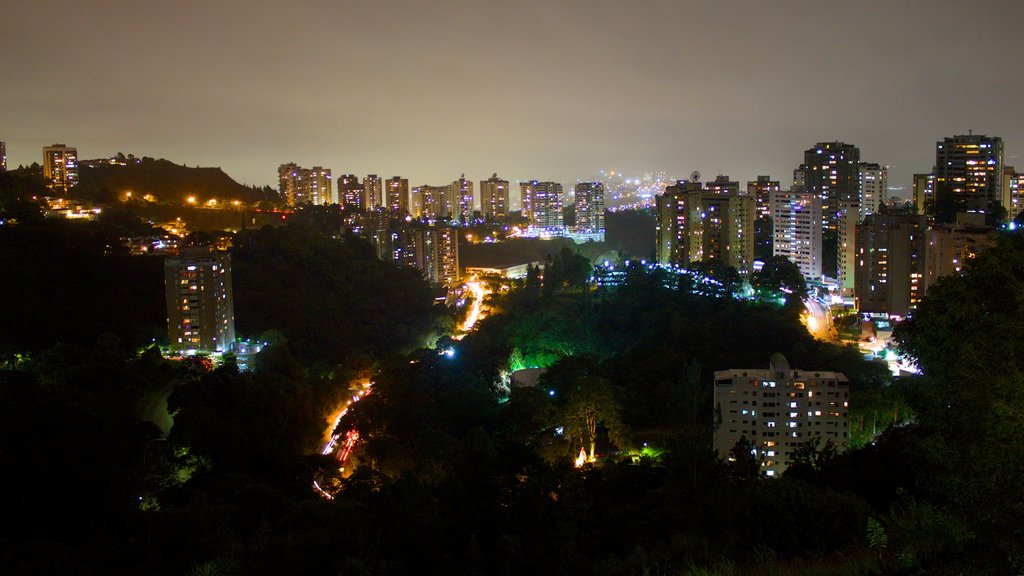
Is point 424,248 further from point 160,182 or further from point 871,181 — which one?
point 871,181

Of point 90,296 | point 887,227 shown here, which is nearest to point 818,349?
point 887,227

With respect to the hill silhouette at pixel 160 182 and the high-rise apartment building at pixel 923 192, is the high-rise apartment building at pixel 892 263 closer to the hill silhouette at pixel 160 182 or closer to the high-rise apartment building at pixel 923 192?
the high-rise apartment building at pixel 923 192

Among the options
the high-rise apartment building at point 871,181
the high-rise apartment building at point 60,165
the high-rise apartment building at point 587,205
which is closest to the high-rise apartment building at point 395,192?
the high-rise apartment building at point 587,205

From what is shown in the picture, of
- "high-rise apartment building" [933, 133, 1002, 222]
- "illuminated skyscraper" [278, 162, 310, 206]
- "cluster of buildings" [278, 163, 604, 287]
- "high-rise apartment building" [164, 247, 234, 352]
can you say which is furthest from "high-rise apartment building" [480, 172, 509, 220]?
"high-rise apartment building" [164, 247, 234, 352]

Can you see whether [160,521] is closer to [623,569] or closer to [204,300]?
[623,569]

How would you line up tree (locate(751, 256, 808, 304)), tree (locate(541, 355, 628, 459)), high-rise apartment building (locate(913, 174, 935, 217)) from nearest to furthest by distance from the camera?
1. tree (locate(541, 355, 628, 459))
2. tree (locate(751, 256, 808, 304))
3. high-rise apartment building (locate(913, 174, 935, 217))

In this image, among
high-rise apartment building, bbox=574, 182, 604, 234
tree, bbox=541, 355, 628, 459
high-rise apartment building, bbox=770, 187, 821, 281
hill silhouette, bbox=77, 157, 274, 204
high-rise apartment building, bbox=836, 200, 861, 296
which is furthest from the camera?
high-rise apartment building, bbox=574, 182, 604, 234

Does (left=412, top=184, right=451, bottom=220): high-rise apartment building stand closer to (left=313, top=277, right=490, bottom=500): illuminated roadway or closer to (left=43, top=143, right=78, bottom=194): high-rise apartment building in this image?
(left=43, top=143, right=78, bottom=194): high-rise apartment building
